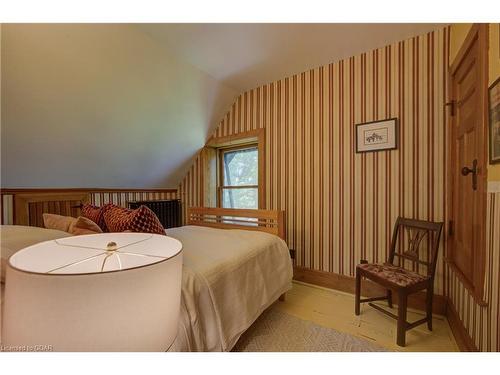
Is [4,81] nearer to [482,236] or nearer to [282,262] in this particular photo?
[282,262]

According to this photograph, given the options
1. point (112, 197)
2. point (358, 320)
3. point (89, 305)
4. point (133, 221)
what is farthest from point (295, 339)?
point (112, 197)

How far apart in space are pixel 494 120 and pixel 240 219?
2.02 meters

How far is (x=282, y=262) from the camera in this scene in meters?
1.89

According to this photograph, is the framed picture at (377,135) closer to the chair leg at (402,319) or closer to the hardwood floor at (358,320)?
the chair leg at (402,319)

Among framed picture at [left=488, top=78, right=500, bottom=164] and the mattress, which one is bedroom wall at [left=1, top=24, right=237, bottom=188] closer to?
the mattress

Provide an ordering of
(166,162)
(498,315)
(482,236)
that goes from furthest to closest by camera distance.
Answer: (166,162), (482,236), (498,315)

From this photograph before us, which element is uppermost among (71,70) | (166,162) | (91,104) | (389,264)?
(71,70)

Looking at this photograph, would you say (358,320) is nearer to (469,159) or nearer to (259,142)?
(469,159)

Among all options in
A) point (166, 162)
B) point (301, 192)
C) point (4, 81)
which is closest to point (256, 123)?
point (301, 192)

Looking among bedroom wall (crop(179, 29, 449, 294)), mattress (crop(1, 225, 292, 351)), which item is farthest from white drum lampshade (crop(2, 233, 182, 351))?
bedroom wall (crop(179, 29, 449, 294))

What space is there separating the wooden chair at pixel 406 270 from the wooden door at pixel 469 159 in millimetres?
159

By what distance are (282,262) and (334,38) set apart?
2.04 m

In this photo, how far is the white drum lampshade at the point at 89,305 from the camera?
1.29 ft

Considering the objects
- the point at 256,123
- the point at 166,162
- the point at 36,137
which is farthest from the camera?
the point at 166,162
